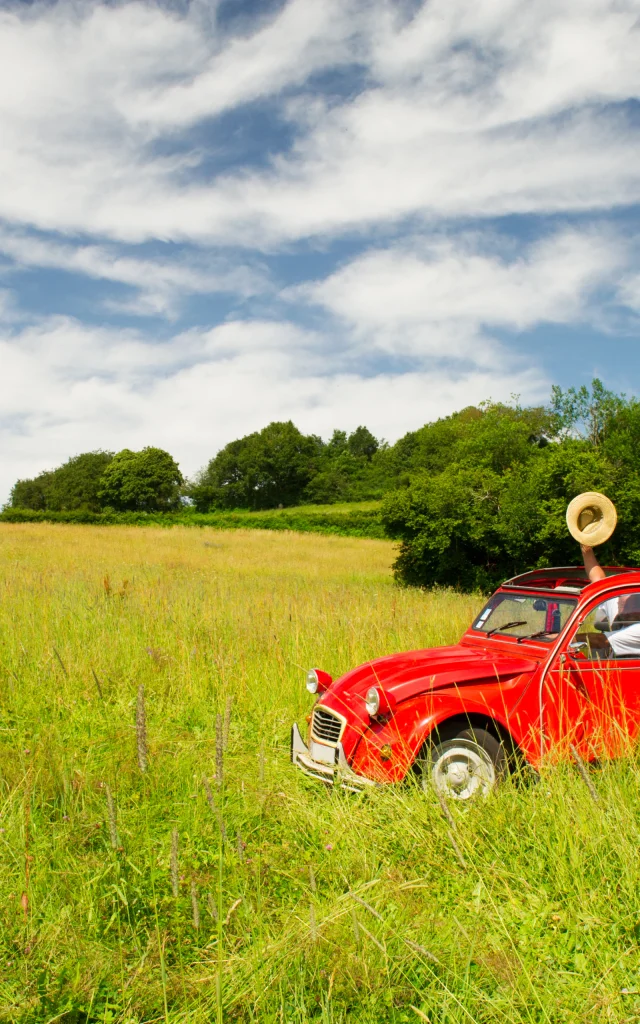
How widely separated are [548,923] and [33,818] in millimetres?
2786

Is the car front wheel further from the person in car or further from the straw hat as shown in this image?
the straw hat

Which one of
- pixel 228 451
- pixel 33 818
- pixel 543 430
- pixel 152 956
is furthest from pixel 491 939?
pixel 228 451

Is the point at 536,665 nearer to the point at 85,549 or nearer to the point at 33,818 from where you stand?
the point at 33,818

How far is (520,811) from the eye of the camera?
3674 millimetres

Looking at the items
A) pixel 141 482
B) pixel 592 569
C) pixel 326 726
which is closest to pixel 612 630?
pixel 592 569

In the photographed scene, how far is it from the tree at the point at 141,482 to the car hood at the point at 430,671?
7743 cm

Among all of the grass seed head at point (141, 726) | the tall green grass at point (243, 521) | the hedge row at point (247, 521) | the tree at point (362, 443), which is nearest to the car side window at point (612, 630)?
the grass seed head at point (141, 726)

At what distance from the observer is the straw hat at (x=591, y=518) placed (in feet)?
18.8

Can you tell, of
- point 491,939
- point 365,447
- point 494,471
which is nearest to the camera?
point 491,939

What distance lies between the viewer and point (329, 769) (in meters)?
4.60

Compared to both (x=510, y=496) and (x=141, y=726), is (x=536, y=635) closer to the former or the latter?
(x=141, y=726)

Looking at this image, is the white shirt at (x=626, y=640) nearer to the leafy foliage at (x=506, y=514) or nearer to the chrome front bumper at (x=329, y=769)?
the chrome front bumper at (x=329, y=769)

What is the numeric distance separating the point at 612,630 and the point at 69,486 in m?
89.7

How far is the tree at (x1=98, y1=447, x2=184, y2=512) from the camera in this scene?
8044 cm
